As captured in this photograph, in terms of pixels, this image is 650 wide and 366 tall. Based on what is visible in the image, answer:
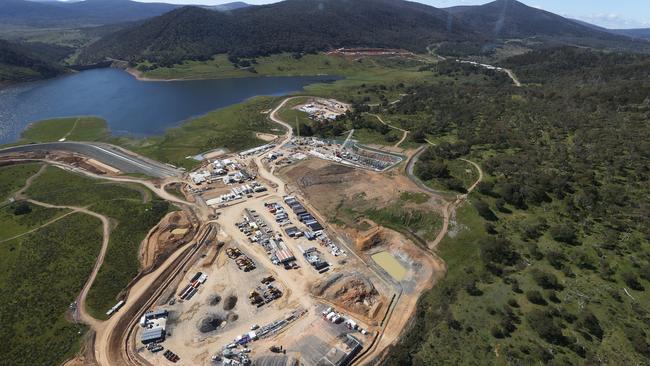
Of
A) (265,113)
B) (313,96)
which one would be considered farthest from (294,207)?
(313,96)

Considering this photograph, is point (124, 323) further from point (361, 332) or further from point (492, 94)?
point (492, 94)

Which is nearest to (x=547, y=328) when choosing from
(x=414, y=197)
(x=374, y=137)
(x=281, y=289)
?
(x=414, y=197)

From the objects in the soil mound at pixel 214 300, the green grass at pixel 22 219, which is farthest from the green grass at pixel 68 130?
the soil mound at pixel 214 300

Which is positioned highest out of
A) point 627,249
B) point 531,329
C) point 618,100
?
point 618,100

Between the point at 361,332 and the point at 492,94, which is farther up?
the point at 492,94

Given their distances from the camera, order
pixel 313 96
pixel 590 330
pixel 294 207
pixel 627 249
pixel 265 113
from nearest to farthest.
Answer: pixel 590 330 < pixel 627 249 < pixel 294 207 < pixel 265 113 < pixel 313 96

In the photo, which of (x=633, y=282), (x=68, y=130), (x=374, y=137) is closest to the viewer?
(x=633, y=282)

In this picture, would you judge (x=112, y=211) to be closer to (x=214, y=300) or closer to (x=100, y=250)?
(x=100, y=250)
